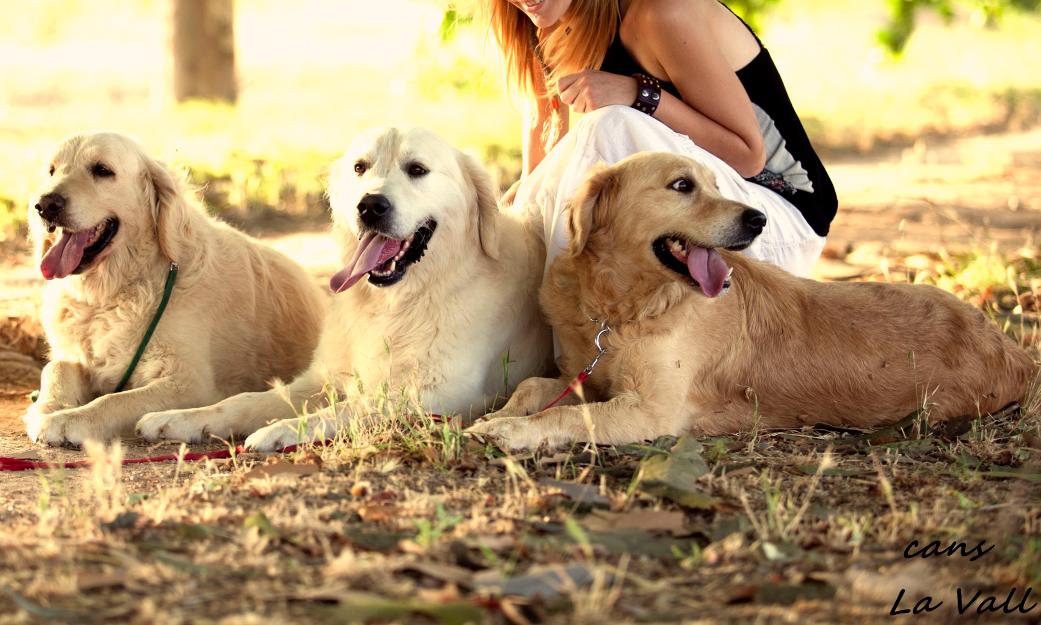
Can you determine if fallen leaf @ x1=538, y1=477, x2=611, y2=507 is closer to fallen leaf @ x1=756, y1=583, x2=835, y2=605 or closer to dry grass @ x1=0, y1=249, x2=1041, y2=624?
dry grass @ x1=0, y1=249, x2=1041, y2=624

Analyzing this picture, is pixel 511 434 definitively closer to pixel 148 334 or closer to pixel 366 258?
pixel 366 258

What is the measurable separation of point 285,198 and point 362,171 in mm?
5058

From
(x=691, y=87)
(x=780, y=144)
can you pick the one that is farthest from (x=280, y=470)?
(x=780, y=144)

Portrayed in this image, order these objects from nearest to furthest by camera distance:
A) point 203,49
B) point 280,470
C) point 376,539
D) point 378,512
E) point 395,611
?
point 395,611
point 376,539
point 378,512
point 280,470
point 203,49

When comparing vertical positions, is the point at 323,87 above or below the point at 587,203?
below

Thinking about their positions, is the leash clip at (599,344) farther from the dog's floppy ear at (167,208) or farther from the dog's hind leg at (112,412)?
the dog's floppy ear at (167,208)

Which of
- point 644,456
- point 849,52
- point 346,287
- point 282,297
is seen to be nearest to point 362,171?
point 346,287

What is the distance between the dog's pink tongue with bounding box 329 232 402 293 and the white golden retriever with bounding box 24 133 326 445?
84cm

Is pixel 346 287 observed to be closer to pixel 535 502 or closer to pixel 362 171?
pixel 362 171

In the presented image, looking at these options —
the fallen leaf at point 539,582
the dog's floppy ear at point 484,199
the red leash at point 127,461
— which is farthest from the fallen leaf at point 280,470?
the dog's floppy ear at point 484,199

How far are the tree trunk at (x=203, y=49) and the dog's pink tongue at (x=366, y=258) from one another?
31.3 ft

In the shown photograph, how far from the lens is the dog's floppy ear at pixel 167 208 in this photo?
471cm

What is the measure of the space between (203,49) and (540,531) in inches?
448

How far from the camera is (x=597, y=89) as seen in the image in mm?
4914
